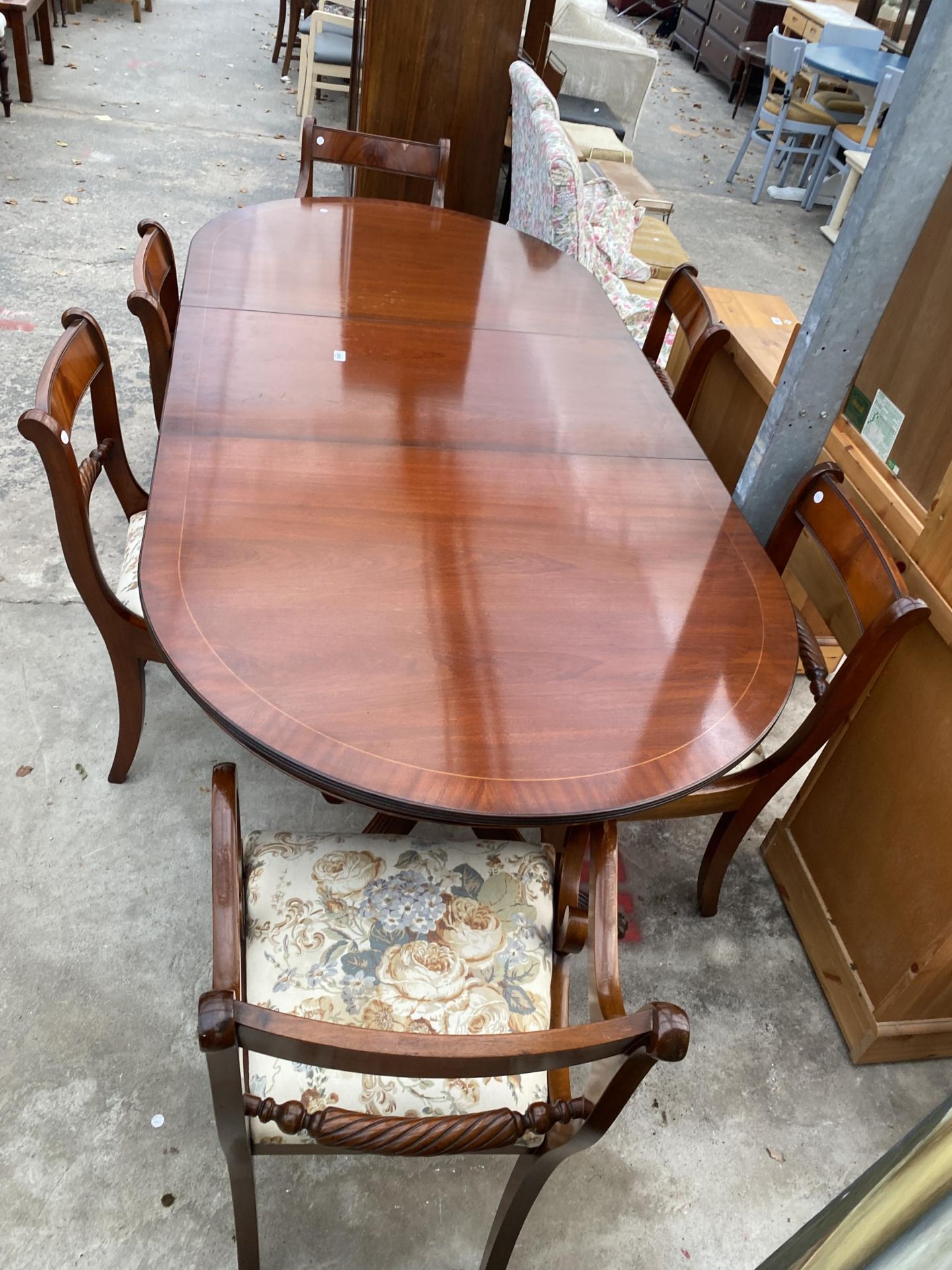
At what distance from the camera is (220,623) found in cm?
124

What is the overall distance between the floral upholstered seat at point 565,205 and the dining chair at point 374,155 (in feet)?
1.15

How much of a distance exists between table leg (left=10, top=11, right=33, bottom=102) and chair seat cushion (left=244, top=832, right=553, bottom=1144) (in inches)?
202

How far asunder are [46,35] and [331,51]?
5.89 ft

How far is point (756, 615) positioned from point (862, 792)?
54 centimetres

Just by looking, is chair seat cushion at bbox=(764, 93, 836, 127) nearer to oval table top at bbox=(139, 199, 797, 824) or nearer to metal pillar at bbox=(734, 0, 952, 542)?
oval table top at bbox=(139, 199, 797, 824)

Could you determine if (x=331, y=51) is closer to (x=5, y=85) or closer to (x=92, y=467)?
(x=5, y=85)

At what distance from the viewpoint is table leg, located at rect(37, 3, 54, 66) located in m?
5.29

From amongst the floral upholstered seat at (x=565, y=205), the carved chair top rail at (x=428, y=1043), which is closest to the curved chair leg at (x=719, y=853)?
the carved chair top rail at (x=428, y=1043)

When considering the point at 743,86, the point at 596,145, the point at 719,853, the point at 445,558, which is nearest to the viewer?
the point at 445,558

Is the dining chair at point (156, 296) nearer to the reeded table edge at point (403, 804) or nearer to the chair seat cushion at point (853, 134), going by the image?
the reeded table edge at point (403, 804)

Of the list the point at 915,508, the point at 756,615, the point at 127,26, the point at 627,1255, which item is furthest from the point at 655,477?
the point at 127,26

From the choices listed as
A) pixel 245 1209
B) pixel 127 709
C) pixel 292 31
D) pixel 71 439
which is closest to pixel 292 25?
pixel 292 31

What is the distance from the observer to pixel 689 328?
2229 millimetres

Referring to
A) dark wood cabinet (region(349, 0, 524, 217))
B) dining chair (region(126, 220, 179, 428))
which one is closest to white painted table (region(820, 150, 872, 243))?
dark wood cabinet (region(349, 0, 524, 217))
